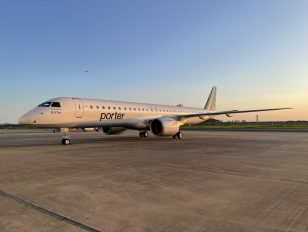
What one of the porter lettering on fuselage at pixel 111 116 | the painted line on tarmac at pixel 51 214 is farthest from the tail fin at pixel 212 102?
the painted line on tarmac at pixel 51 214

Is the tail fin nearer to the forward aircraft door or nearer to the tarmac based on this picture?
the forward aircraft door

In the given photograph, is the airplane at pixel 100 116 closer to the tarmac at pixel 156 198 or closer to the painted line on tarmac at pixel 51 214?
the tarmac at pixel 156 198

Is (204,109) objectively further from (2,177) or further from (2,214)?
(2,214)

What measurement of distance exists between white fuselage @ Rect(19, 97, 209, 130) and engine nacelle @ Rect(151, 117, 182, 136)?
6.46 feet

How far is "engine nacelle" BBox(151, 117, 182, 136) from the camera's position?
21783 mm

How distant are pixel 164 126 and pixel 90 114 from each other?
5.41m

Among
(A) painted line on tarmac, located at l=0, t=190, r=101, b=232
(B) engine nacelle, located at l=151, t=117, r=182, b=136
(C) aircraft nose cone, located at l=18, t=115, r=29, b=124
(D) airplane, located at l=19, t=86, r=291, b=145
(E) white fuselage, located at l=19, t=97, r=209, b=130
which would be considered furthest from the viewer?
(B) engine nacelle, located at l=151, t=117, r=182, b=136

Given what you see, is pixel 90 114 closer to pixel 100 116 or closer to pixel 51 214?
pixel 100 116

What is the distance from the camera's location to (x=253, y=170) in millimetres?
8609

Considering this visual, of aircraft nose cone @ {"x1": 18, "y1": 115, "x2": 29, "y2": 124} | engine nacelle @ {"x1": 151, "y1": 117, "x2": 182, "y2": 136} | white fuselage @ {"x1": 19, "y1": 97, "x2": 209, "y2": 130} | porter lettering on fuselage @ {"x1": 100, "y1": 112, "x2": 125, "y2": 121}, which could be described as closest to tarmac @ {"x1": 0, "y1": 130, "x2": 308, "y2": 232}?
aircraft nose cone @ {"x1": 18, "y1": 115, "x2": 29, "y2": 124}

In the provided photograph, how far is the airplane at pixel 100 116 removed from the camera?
18.2m

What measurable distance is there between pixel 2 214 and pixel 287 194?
5169mm

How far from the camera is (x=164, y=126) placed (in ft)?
71.3

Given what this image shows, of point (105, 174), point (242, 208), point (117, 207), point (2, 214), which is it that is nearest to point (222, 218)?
point (242, 208)
